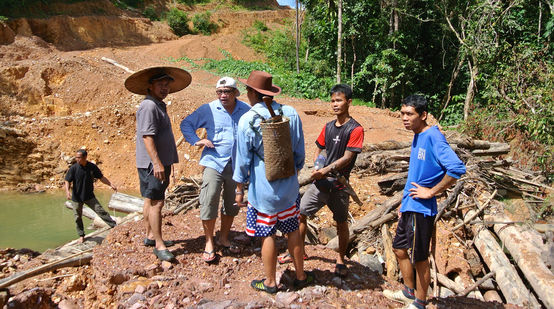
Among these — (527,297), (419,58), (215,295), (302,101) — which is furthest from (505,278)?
(419,58)

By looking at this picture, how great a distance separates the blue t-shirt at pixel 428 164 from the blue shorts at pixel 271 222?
91 cm

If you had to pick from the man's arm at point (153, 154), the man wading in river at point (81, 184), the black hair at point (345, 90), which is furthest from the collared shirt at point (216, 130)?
the man wading in river at point (81, 184)

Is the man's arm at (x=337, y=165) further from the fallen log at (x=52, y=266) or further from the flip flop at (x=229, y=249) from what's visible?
the fallen log at (x=52, y=266)

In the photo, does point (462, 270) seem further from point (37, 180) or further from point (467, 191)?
point (37, 180)

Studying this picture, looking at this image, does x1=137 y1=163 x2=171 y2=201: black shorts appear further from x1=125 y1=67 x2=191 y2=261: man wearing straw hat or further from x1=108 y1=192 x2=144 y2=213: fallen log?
x1=108 y1=192 x2=144 y2=213: fallen log

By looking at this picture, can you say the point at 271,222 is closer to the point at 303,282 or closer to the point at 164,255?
the point at 303,282

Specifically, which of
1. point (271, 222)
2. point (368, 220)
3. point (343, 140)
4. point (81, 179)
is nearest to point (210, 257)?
point (271, 222)

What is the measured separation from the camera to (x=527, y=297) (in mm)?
3510

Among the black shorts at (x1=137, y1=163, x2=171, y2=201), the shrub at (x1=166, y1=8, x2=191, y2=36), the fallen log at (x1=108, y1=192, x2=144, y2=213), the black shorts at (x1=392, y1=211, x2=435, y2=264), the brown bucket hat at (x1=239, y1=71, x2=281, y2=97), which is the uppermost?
the shrub at (x1=166, y1=8, x2=191, y2=36)

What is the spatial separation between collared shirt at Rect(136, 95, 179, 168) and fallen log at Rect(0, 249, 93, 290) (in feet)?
4.72

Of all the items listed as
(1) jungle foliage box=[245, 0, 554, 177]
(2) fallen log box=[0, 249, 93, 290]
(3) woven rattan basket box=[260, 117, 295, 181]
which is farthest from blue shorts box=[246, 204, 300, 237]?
(1) jungle foliage box=[245, 0, 554, 177]

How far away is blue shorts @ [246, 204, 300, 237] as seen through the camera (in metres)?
A: 2.86

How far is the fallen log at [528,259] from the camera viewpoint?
136 inches

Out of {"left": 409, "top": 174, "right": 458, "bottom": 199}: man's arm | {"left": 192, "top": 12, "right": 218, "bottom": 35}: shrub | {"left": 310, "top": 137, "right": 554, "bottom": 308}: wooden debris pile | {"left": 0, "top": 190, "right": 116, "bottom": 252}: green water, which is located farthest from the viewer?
{"left": 192, "top": 12, "right": 218, "bottom": 35}: shrub
